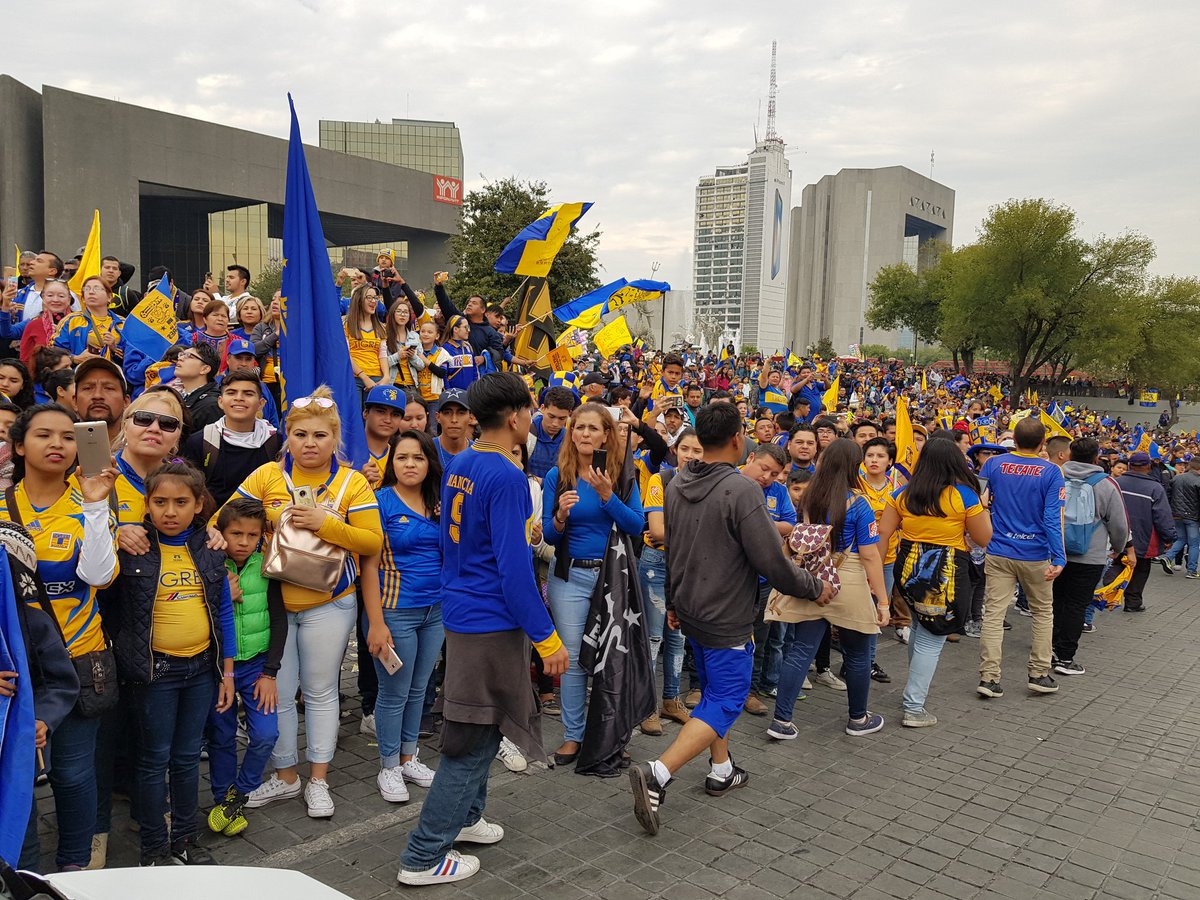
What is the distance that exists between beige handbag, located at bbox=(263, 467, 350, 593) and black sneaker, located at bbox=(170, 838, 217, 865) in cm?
121

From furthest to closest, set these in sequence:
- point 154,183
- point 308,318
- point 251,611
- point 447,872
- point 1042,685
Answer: point 154,183
point 1042,685
point 308,318
point 251,611
point 447,872

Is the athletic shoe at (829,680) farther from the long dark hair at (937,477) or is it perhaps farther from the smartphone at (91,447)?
the smartphone at (91,447)

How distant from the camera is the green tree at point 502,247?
91.1ft

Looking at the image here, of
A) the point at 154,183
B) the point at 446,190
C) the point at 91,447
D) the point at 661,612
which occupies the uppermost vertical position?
the point at 446,190

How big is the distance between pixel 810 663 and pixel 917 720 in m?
1.01

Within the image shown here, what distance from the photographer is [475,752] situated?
3670 mm

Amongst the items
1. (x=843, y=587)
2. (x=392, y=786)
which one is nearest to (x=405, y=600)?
(x=392, y=786)

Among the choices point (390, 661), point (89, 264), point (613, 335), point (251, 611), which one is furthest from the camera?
point (613, 335)

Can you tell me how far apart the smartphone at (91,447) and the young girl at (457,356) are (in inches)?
220

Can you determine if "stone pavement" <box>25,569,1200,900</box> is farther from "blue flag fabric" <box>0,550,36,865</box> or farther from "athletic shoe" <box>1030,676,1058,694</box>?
"blue flag fabric" <box>0,550,36,865</box>

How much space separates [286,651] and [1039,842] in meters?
3.96

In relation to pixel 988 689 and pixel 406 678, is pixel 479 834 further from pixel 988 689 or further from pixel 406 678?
pixel 988 689

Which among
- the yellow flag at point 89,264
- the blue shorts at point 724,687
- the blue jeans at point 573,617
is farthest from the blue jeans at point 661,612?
the yellow flag at point 89,264

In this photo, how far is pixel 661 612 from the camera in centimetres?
564
